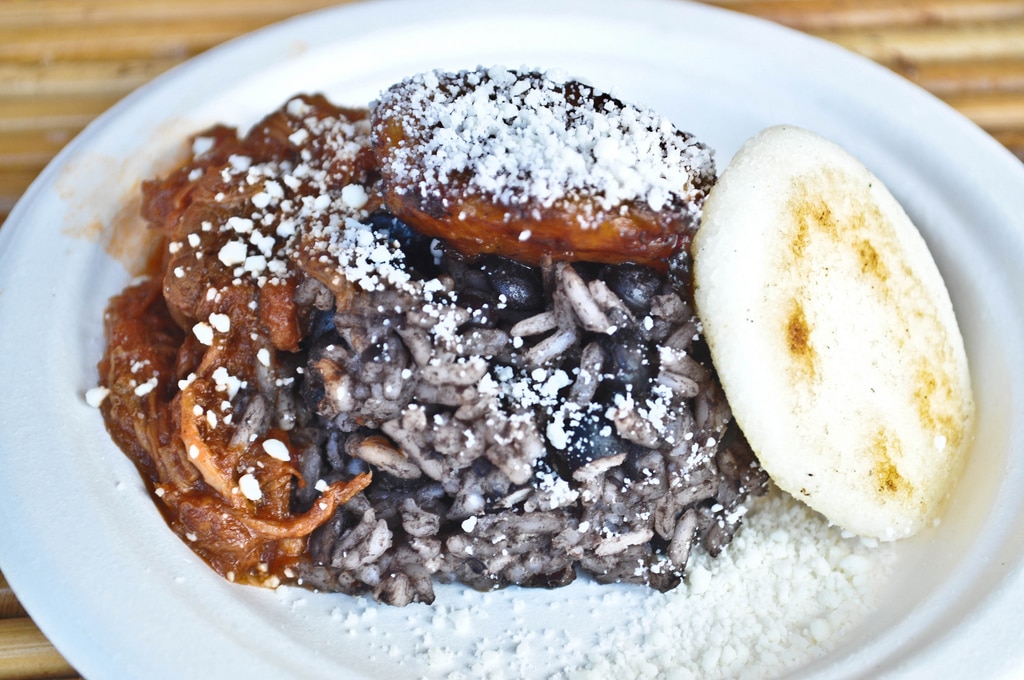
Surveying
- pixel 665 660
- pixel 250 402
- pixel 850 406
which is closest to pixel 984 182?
pixel 850 406

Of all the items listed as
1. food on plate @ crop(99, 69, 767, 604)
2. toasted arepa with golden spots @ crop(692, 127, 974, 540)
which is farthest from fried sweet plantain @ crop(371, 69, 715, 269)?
toasted arepa with golden spots @ crop(692, 127, 974, 540)

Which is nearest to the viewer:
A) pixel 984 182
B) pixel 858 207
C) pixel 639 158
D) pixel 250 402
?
pixel 639 158

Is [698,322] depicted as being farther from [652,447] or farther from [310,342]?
[310,342]

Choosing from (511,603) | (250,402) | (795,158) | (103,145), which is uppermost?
(795,158)

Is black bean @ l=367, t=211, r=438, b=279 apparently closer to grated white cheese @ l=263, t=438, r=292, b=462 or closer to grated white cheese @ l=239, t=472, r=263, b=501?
grated white cheese @ l=263, t=438, r=292, b=462

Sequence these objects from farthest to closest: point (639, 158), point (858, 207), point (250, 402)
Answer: point (858, 207)
point (250, 402)
point (639, 158)

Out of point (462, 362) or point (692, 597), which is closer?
point (462, 362)
